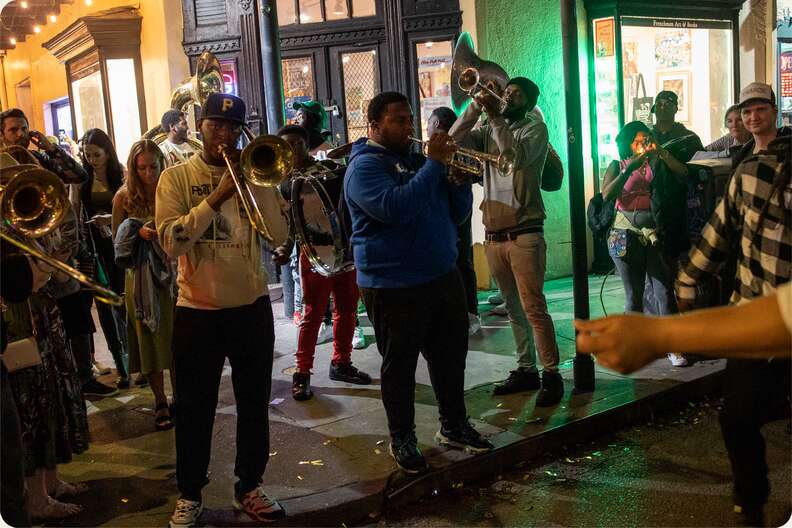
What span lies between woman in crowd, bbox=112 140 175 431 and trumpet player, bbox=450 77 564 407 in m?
2.23

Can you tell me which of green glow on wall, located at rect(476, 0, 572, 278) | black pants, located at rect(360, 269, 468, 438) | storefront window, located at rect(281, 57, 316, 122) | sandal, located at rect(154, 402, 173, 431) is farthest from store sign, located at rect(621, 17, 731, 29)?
sandal, located at rect(154, 402, 173, 431)

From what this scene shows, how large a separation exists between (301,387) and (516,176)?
227 cm

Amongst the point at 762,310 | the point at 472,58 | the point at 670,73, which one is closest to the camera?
the point at 762,310

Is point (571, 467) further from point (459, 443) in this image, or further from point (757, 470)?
point (757, 470)

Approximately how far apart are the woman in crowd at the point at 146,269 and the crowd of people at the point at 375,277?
0.05ft

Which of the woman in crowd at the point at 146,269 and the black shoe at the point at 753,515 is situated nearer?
the black shoe at the point at 753,515

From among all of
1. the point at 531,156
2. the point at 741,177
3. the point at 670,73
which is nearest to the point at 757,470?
the point at 741,177

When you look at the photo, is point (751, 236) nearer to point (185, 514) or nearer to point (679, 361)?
point (185, 514)

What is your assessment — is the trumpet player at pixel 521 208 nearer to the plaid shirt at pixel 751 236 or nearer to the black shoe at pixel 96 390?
the plaid shirt at pixel 751 236

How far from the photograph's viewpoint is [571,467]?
16.7 ft

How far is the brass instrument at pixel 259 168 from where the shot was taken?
4090mm

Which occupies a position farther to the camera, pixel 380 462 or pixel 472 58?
pixel 472 58

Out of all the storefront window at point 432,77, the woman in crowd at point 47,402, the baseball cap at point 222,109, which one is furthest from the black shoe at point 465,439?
the storefront window at point 432,77

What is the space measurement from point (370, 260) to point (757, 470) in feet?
7.61
